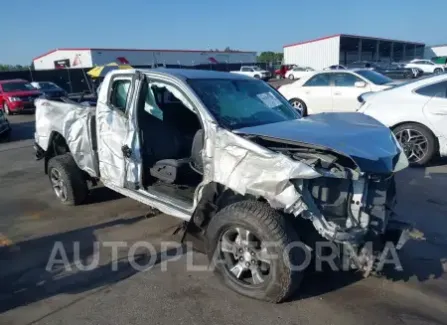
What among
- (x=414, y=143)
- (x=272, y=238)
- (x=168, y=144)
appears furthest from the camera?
(x=414, y=143)

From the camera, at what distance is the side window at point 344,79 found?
11.2 meters

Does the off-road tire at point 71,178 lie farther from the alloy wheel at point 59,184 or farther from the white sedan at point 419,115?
the white sedan at point 419,115

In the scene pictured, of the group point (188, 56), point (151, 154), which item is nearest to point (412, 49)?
point (188, 56)

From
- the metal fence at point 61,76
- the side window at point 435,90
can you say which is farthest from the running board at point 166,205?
the metal fence at point 61,76

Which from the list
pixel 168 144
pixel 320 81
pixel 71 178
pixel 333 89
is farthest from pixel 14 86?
pixel 168 144

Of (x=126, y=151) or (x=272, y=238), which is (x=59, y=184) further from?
(x=272, y=238)

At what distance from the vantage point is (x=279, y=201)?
117 inches

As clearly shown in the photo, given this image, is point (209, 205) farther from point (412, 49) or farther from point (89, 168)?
point (412, 49)

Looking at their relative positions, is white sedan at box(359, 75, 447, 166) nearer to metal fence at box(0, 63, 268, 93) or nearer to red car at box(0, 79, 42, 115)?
red car at box(0, 79, 42, 115)

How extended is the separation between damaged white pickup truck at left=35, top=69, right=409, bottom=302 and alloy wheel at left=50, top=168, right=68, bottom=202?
0.87m

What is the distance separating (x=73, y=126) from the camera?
5.15 m

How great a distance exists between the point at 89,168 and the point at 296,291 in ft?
9.93

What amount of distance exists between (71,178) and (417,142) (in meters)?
5.73

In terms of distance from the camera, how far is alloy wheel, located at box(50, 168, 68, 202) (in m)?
5.44
